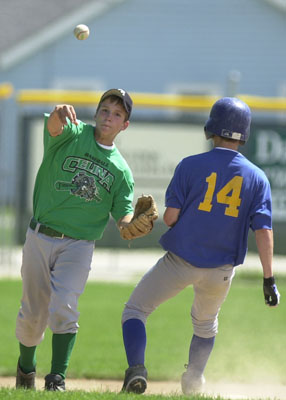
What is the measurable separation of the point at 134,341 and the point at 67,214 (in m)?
0.85

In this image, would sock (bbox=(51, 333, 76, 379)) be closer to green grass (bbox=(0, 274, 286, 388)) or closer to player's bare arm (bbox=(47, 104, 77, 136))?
player's bare arm (bbox=(47, 104, 77, 136))

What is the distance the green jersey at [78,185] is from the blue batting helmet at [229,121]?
0.63m

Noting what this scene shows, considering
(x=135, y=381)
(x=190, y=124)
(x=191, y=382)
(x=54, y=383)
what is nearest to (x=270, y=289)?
(x=191, y=382)

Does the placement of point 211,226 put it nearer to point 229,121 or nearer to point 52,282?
point 229,121

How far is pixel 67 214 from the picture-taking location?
17.1ft

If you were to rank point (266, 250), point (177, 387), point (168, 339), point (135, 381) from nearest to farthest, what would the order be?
point (135, 381)
point (266, 250)
point (177, 387)
point (168, 339)

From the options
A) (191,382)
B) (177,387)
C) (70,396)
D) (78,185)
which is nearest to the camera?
(70,396)

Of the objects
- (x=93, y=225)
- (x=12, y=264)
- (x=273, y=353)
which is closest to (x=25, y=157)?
(x=12, y=264)

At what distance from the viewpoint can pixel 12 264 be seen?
13125mm

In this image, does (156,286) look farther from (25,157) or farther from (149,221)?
(25,157)

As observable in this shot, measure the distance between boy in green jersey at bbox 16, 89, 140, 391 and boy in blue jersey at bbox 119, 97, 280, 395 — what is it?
36 centimetres

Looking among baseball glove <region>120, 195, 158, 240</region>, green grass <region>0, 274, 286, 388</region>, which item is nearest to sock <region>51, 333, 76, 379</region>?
baseball glove <region>120, 195, 158, 240</region>

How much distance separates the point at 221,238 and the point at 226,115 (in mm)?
734

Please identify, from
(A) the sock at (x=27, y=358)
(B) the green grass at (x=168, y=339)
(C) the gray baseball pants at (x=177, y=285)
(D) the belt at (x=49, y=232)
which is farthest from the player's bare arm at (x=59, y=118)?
(B) the green grass at (x=168, y=339)
